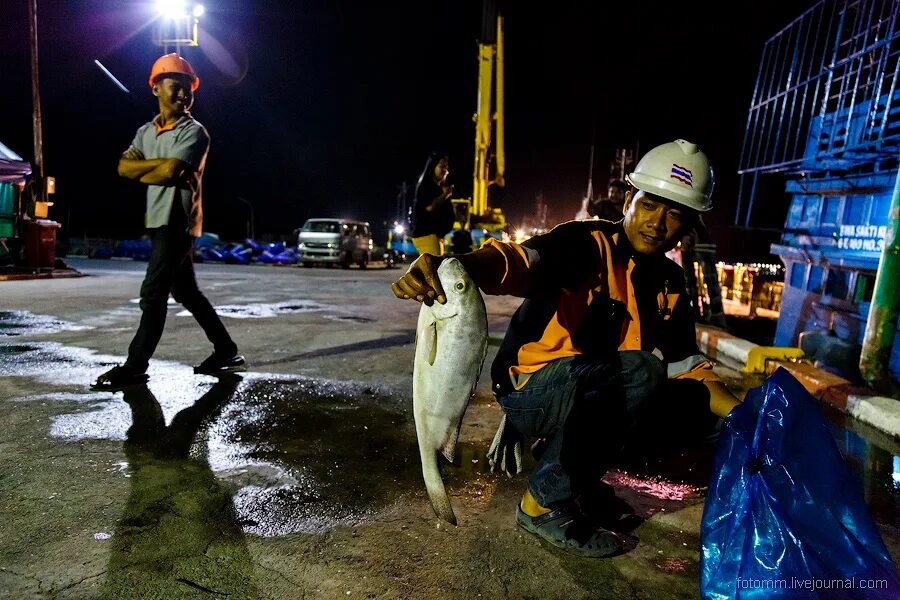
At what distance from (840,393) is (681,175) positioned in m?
3.47

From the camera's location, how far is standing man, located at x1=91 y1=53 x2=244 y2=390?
3.54 meters

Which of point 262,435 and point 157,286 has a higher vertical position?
point 157,286

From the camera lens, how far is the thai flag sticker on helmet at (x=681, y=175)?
2.04 m

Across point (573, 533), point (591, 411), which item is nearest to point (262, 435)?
point (573, 533)

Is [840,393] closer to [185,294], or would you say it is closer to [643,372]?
[643,372]

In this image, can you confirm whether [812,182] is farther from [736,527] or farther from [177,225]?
[177,225]

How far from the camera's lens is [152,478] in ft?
7.72

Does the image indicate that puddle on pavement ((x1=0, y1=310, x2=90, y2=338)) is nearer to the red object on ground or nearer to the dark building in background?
the red object on ground

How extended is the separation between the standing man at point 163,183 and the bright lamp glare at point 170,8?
427 inches

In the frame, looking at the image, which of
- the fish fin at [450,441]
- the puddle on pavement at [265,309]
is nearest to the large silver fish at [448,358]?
the fish fin at [450,441]

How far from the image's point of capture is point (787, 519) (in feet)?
4.91

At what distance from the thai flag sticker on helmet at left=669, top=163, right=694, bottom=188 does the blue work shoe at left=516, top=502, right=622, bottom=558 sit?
135 centimetres

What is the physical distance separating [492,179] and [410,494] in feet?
51.4

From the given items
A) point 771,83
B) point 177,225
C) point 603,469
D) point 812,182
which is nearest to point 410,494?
point 603,469
